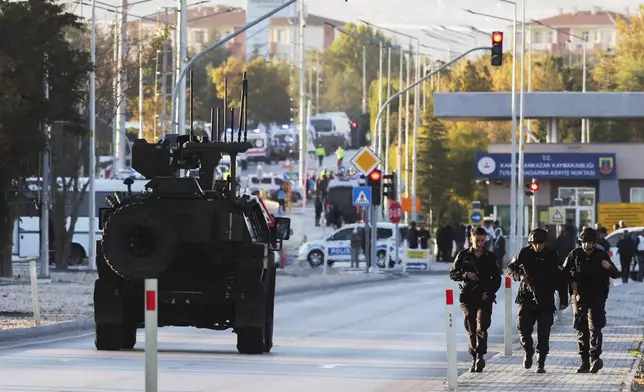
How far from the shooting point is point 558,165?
7925 centimetres

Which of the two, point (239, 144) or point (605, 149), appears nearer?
point (239, 144)

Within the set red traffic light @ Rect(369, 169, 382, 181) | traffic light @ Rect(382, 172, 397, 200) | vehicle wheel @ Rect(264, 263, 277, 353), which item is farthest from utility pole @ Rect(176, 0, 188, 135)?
vehicle wheel @ Rect(264, 263, 277, 353)

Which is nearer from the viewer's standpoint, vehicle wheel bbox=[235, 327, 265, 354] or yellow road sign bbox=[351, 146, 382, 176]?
vehicle wheel bbox=[235, 327, 265, 354]

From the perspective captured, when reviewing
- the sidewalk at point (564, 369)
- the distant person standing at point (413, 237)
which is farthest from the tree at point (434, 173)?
the sidewalk at point (564, 369)

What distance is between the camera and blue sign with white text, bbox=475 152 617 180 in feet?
259

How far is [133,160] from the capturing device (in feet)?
72.8

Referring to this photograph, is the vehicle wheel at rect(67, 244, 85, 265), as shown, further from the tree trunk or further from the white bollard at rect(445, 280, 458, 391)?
the white bollard at rect(445, 280, 458, 391)

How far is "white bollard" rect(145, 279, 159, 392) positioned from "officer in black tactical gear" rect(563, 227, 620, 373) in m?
7.87

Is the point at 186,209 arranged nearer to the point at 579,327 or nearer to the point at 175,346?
the point at 175,346

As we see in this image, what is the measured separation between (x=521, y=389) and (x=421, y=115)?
99.1 m

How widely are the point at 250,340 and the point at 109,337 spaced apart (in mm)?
1715

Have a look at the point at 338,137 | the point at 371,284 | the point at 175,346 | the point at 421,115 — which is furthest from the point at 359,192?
the point at 338,137

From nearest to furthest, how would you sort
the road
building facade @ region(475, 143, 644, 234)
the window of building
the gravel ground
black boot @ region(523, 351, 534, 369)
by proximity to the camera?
1. the road
2. black boot @ region(523, 351, 534, 369)
3. the gravel ground
4. building facade @ region(475, 143, 644, 234)
5. the window of building

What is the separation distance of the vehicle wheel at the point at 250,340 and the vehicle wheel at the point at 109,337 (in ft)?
4.71
